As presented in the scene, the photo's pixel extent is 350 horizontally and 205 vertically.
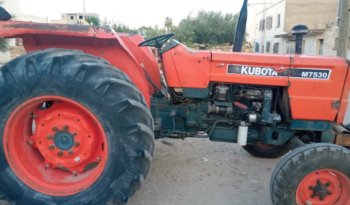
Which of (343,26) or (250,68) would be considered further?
(343,26)

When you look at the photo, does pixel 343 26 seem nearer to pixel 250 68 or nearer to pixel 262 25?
pixel 250 68

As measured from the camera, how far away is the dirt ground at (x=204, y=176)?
9.89 feet

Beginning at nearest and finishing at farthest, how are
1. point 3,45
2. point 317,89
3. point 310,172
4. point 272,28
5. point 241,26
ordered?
point 310,172
point 317,89
point 241,26
point 3,45
point 272,28

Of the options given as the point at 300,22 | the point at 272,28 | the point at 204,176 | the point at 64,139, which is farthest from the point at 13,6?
the point at 64,139

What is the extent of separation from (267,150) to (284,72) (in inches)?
55.8

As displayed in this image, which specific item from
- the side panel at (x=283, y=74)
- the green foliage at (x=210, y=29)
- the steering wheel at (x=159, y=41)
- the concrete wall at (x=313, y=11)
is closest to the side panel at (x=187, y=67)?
the side panel at (x=283, y=74)

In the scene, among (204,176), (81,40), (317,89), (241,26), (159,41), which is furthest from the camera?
(204,176)

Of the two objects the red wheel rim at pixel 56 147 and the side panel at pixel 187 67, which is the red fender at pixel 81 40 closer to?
the side panel at pixel 187 67

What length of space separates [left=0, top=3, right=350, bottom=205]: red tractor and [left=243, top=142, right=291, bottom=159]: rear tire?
77 cm

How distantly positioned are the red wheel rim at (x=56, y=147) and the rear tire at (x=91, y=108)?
6cm

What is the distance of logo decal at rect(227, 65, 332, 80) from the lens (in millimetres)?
2748

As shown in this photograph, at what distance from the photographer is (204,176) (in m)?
3.49

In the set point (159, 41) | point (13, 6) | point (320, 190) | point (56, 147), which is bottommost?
point (320, 190)

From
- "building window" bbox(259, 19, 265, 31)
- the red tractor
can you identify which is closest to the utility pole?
the red tractor
